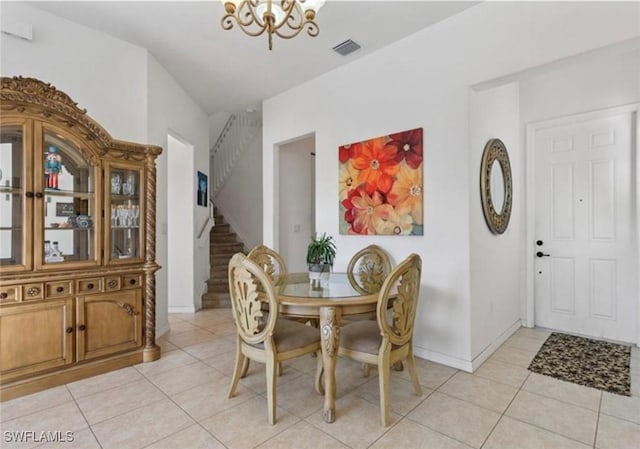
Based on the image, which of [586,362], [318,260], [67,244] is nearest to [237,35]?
[318,260]

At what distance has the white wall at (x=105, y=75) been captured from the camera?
2617 millimetres

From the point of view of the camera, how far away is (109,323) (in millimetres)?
2752

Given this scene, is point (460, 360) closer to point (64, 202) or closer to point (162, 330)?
point (162, 330)

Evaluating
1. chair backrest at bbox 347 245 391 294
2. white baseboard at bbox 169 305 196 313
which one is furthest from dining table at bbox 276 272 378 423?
white baseboard at bbox 169 305 196 313

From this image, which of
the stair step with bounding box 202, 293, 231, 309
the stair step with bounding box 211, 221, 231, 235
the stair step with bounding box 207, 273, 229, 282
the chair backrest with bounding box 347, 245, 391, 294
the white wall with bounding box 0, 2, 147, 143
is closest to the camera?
the white wall with bounding box 0, 2, 147, 143

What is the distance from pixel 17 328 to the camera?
2.31 metres

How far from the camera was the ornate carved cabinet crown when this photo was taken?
2334 millimetres

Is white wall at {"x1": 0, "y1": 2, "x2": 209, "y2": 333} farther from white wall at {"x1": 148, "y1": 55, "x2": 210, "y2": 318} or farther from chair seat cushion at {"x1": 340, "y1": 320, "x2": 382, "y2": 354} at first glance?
chair seat cushion at {"x1": 340, "y1": 320, "x2": 382, "y2": 354}

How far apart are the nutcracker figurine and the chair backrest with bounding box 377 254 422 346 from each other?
2657 mm

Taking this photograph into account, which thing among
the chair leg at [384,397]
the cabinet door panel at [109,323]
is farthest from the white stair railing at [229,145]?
the chair leg at [384,397]

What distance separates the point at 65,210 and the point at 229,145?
4.46 meters

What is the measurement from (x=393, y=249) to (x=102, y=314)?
2633 millimetres

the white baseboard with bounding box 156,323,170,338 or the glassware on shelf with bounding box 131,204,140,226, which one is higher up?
the glassware on shelf with bounding box 131,204,140,226

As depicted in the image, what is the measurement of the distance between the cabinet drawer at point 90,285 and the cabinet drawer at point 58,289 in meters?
0.07
